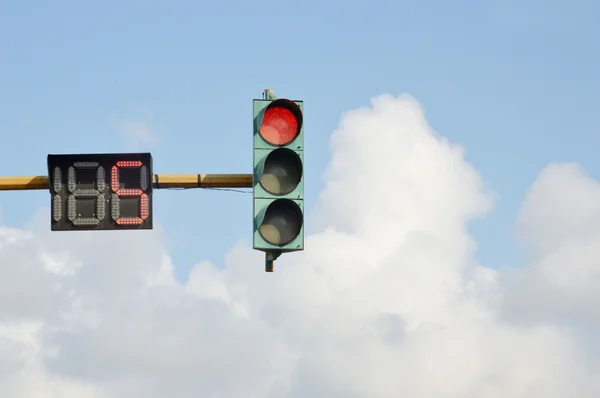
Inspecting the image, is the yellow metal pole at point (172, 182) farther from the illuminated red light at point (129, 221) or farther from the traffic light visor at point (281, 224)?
the traffic light visor at point (281, 224)

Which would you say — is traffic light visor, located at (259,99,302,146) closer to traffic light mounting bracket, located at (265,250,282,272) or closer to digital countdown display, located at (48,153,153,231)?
traffic light mounting bracket, located at (265,250,282,272)

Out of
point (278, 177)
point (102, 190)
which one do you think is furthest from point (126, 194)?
point (278, 177)

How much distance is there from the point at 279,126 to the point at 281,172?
460mm

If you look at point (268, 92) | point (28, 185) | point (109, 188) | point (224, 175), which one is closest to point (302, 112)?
point (268, 92)

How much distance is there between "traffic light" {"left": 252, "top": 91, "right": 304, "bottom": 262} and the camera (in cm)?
1027

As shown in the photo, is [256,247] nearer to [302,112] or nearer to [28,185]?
[302,112]

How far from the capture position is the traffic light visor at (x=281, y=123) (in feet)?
34.0

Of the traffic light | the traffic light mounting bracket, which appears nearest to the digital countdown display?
the traffic light mounting bracket

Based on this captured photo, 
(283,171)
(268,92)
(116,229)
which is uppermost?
(268,92)

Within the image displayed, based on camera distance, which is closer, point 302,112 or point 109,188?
point 302,112

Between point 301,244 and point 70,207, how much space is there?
3.33 metres

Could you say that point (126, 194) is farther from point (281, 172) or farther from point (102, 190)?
point (281, 172)

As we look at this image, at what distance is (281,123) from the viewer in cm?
1043

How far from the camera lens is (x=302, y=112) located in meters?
10.3
